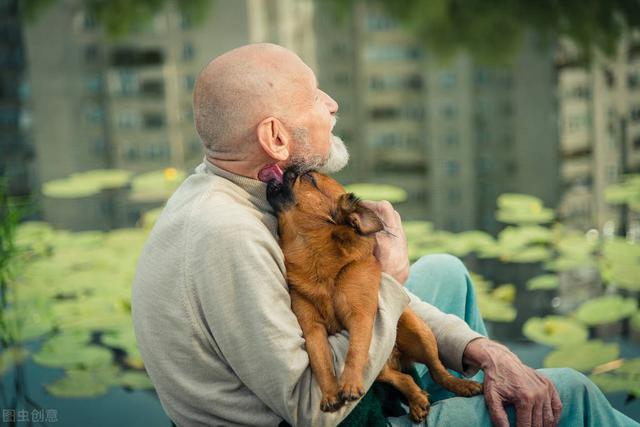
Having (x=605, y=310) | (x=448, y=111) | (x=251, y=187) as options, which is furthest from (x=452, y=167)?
(x=251, y=187)

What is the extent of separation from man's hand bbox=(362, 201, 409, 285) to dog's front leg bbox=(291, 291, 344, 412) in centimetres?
20

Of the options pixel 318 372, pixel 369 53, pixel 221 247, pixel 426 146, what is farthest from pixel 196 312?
pixel 369 53

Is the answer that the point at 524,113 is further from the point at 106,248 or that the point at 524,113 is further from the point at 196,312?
the point at 196,312

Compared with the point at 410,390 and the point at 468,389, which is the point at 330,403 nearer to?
the point at 410,390

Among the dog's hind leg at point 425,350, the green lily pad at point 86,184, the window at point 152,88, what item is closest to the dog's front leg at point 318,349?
the dog's hind leg at point 425,350

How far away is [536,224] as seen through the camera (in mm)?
4348

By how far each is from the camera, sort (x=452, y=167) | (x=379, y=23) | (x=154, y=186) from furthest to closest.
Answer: (x=379, y=23)
(x=452, y=167)
(x=154, y=186)

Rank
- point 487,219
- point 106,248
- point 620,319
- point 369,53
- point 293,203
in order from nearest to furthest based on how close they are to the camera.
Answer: point 293,203 < point 620,319 < point 106,248 < point 487,219 < point 369,53

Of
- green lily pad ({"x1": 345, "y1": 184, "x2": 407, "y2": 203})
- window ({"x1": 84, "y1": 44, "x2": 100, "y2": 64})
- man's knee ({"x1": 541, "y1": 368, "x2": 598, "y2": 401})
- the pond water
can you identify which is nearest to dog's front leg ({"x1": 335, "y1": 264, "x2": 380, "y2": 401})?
man's knee ({"x1": 541, "y1": 368, "x2": 598, "y2": 401})

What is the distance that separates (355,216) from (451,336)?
0.42m

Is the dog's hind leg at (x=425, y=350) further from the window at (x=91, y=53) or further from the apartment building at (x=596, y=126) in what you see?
the window at (x=91, y=53)

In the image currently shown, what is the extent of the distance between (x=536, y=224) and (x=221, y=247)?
306 centimetres

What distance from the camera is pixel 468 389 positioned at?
6.16 ft

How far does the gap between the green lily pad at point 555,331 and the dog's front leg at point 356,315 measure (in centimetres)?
166
